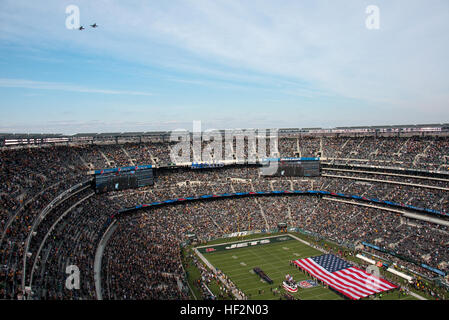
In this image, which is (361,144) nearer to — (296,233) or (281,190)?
(281,190)

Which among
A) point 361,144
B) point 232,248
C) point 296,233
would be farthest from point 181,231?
point 361,144

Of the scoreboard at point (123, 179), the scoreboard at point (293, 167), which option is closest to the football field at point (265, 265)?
the scoreboard at point (293, 167)

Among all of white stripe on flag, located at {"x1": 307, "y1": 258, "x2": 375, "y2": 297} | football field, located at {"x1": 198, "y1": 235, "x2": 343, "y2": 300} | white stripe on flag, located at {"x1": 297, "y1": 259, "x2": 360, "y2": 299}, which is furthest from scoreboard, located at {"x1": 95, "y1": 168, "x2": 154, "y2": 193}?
white stripe on flag, located at {"x1": 307, "y1": 258, "x2": 375, "y2": 297}

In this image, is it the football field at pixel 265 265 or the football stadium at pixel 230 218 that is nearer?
the football stadium at pixel 230 218

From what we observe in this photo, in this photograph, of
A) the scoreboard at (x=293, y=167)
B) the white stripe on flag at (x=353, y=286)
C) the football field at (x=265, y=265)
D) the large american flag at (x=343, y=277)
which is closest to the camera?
the white stripe on flag at (x=353, y=286)

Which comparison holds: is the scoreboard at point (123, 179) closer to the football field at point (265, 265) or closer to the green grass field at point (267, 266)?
the green grass field at point (267, 266)

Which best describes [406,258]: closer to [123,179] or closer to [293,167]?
[293,167]

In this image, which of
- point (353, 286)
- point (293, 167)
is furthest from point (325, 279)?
point (293, 167)
